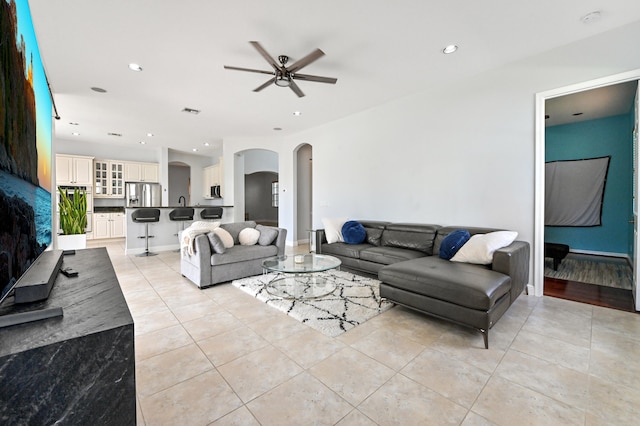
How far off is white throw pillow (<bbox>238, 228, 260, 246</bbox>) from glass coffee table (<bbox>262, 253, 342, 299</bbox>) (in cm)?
72

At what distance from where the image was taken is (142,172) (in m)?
8.32

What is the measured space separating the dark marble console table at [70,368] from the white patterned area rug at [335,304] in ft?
5.48

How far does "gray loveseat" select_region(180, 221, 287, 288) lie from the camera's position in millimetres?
3480

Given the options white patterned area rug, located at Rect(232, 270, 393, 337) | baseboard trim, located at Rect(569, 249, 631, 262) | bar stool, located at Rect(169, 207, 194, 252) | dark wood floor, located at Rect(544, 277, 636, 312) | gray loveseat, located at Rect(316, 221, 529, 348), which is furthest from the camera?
bar stool, located at Rect(169, 207, 194, 252)

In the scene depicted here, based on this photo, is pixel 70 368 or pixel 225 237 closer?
pixel 70 368

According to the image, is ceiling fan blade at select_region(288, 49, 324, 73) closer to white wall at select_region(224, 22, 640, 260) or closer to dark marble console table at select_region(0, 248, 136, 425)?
white wall at select_region(224, 22, 640, 260)

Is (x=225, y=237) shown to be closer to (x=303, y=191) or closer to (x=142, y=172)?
→ (x=303, y=191)

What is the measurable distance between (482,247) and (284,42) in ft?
9.78

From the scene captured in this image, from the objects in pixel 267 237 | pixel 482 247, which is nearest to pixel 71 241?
pixel 267 237

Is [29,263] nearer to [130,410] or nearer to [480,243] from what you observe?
[130,410]

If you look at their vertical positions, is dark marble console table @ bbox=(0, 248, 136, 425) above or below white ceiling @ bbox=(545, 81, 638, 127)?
below

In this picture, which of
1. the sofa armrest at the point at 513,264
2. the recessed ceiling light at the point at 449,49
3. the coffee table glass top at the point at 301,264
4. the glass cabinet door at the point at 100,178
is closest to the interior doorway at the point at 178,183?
the glass cabinet door at the point at 100,178

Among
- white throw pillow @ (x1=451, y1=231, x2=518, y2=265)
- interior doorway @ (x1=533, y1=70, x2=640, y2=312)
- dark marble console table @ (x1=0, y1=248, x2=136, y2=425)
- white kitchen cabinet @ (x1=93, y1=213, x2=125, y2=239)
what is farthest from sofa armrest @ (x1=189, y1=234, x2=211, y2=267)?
white kitchen cabinet @ (x1=93, y1=213, x2=125, y2=239)

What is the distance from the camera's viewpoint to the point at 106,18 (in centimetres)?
248
